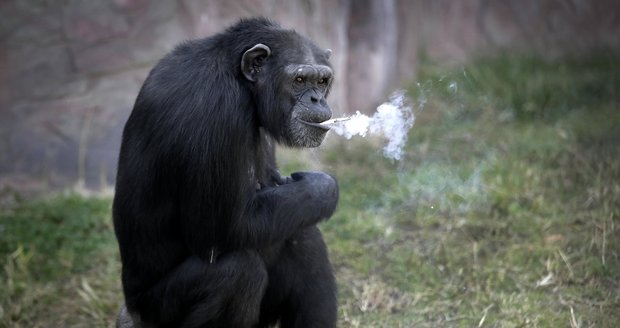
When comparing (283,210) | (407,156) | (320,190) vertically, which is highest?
(407,156)

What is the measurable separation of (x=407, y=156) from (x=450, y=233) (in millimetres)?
1739

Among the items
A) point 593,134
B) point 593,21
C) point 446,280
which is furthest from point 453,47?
point 446,280

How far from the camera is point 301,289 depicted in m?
4.62

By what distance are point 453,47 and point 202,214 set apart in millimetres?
7415

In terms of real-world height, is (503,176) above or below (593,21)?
below

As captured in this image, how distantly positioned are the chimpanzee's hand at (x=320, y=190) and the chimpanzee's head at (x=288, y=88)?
21 cm

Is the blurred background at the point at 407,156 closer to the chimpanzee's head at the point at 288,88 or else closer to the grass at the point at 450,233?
the grass at the point at 450,233

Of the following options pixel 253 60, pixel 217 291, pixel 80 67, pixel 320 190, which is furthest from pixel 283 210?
pixel 80 67

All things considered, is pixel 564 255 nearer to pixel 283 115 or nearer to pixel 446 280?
pixel 446 280

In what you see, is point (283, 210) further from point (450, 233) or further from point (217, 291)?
point (450, 233)

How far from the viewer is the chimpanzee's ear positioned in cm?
444

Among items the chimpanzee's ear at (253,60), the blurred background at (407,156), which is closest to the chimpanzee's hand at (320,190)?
the chimpanzee's ear at (253,60)

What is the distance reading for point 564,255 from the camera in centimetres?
580

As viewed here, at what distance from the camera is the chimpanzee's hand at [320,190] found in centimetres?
441
